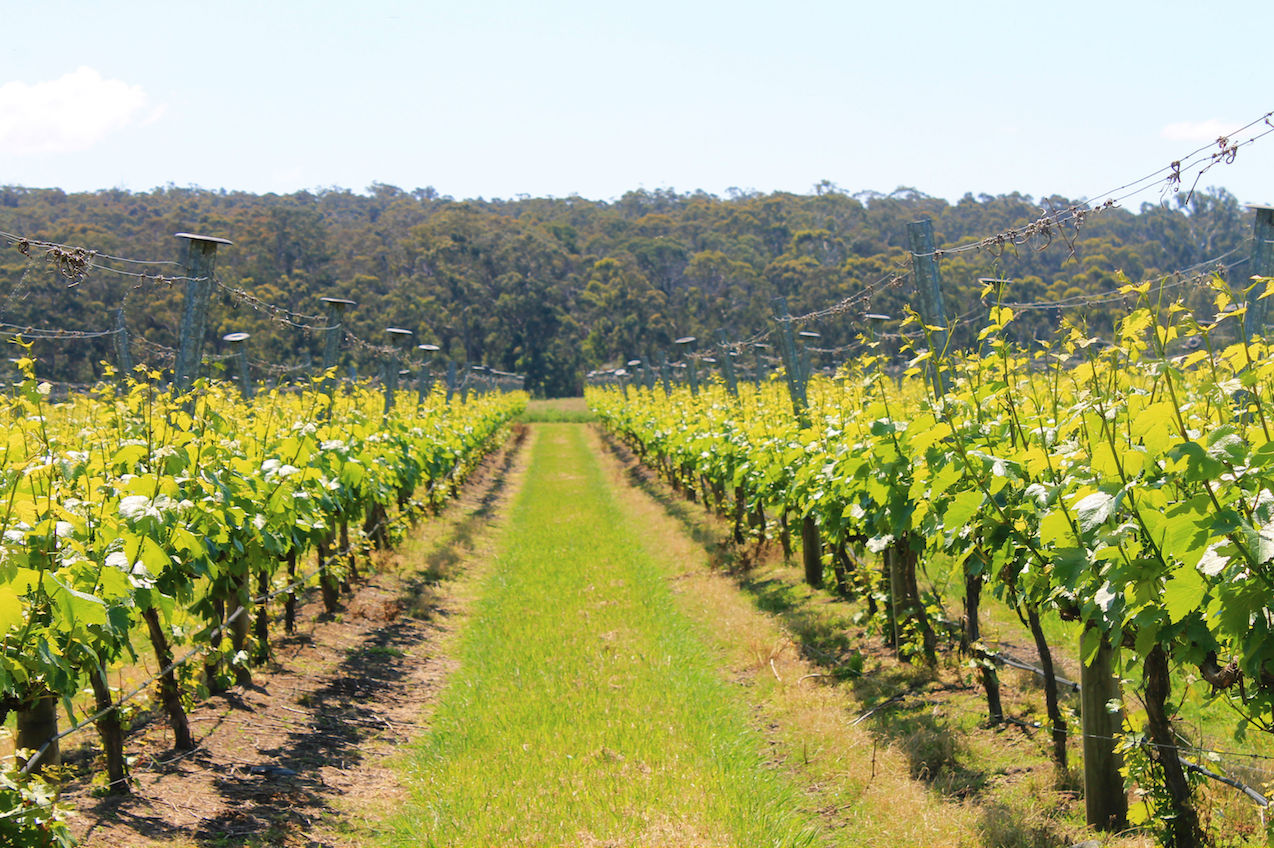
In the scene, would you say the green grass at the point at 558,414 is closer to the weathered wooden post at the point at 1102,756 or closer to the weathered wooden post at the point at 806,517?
the weathered wooden post at the point at 806,517

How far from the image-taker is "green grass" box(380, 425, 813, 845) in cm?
412

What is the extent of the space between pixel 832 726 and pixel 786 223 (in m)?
75.2

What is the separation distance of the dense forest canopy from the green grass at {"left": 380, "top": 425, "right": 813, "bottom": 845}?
26.8 m

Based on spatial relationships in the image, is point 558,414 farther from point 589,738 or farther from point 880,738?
point 880,738

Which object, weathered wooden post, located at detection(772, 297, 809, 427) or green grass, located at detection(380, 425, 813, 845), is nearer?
green grass, located at detection(380, 425, 813, 845)

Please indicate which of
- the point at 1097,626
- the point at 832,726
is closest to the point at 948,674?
the point at 832,726

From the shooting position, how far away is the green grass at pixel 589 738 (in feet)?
13.5

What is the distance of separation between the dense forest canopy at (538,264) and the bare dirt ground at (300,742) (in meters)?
27.6

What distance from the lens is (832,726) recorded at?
5.18 metres

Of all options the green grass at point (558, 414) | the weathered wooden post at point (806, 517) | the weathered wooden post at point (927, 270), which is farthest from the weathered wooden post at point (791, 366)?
the green grass at point (558, 414)

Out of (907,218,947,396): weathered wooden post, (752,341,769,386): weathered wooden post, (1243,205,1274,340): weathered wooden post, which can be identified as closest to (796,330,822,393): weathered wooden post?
(752,341,769,386): weathered wooden post

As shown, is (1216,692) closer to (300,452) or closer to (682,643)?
(682,643)

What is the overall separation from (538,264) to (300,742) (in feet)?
219

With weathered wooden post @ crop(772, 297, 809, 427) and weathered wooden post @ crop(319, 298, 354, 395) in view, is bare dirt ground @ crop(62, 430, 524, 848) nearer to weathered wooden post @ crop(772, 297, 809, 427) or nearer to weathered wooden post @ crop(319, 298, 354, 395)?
weathered wooden post @ crop(319, 298, 354, 395)
